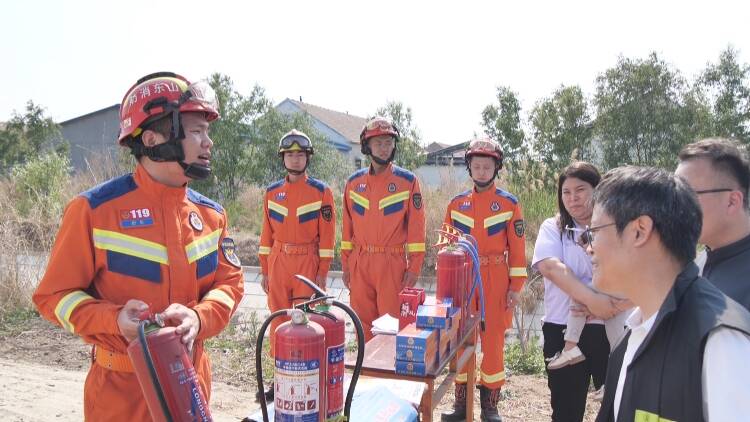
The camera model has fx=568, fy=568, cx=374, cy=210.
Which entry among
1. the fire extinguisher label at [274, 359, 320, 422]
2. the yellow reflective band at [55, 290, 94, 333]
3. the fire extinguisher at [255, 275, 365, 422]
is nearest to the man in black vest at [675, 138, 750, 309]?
the fire extinguisher at [255, 275, 365, 422]

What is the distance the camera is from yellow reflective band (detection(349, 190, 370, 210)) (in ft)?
18.6

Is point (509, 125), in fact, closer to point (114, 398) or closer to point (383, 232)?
point (383, 232)

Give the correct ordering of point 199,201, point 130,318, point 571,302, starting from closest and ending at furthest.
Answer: point 130,318 → point 199,201 → point 571,302

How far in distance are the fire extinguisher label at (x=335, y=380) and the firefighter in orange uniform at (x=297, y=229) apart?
3.65 m

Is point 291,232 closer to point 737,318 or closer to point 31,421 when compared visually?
point 31,421

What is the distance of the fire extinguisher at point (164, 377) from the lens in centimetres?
178

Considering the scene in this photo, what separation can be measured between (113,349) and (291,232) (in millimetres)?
3625

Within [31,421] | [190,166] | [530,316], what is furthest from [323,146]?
[190,166]

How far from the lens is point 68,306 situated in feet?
7.13

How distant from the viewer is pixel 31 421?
175 inches

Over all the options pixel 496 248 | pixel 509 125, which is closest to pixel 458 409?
pixel 496 248

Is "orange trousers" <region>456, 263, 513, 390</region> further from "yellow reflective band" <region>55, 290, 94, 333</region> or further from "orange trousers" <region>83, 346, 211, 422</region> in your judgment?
"yellow reflective band" <region>55, 290, 94, 333</region>

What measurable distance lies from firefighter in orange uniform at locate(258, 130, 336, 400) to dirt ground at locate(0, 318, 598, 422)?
0.86 m

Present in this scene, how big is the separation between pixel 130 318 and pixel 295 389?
72 cm
